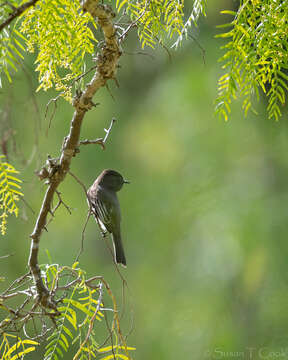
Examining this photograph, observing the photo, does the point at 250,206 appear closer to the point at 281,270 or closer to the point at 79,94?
the point at 281,270

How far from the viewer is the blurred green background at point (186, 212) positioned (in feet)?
12.8

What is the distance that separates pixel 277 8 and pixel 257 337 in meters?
3.32

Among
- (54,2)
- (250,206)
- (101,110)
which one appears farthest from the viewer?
(101,110)

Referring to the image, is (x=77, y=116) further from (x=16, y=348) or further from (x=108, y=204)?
(x=108, y=204)

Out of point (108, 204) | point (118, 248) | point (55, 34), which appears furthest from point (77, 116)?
point (118, 248)

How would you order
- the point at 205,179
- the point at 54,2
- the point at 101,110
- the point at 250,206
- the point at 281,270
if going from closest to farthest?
the point at 54,2 → the point at 281,270 → the point at 250,206 → the point at 205,179 → the point at 101,110

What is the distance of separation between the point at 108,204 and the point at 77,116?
729mm

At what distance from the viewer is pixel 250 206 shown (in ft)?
13.7

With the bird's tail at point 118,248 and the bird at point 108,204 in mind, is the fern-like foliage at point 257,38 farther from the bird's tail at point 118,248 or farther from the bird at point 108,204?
the bird's tail at point 118,248

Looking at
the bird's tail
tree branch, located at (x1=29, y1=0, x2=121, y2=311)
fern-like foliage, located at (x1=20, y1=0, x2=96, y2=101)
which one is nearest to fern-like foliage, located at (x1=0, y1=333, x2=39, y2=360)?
tree branch, located at (x1=29, y1=0, x2=121, y2=311)

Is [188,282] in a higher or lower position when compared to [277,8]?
lower

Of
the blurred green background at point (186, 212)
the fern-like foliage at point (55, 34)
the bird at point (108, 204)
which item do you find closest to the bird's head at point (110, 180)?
the bird at point (108, 204)

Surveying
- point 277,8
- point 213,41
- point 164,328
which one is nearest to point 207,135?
point 213,41


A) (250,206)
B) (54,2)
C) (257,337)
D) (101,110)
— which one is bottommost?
(257,337)
